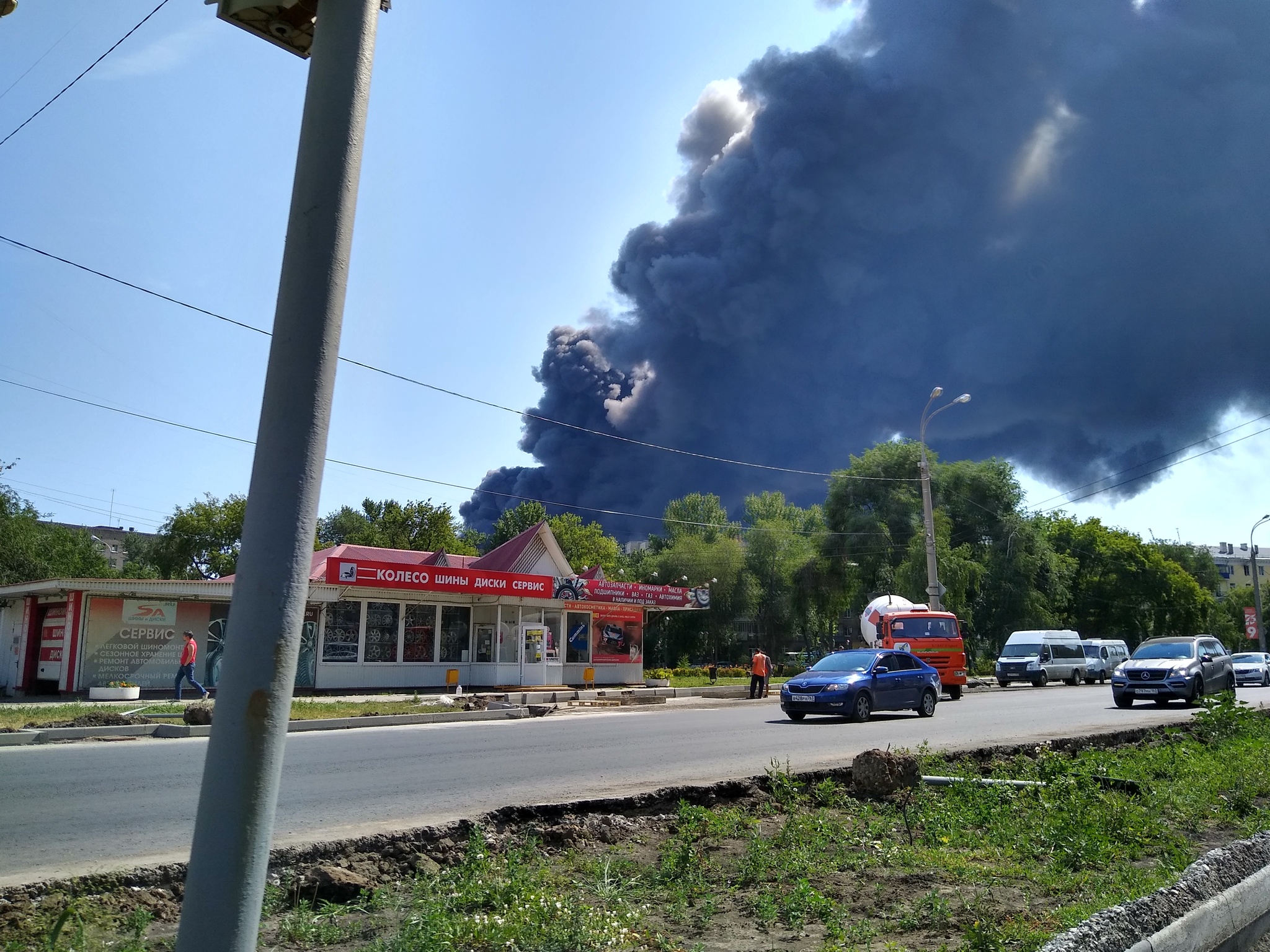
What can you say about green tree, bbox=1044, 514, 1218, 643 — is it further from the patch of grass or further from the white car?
the patch of grass

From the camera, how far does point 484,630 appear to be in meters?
30.4

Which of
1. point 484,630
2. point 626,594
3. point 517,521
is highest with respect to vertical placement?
point 517,521

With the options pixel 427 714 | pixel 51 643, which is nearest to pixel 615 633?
pixel 427 714

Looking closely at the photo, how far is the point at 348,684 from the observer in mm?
26750

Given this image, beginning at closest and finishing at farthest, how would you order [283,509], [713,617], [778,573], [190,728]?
1. [283,509]
2. [190,728]
3. [713,617]
4. [778,573]

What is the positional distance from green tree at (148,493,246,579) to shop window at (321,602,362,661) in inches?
1574

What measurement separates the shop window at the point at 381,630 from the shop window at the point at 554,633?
5.69 meters

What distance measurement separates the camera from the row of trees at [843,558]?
182ft

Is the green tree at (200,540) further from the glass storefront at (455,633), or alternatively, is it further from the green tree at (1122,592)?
the green tree at (1122,592)

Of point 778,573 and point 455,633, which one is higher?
point 778,573

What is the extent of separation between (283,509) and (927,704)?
19533 mm

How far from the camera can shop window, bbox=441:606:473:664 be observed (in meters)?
29.4

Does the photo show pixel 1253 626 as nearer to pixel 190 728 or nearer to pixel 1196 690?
pixel 1196 690

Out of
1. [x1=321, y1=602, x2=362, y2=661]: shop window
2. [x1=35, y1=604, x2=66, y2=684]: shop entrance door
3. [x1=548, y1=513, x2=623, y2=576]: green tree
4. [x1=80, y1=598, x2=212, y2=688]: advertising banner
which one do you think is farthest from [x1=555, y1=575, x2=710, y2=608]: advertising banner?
[x1=548, y1=513, x2=623, y2=576]: green tree
